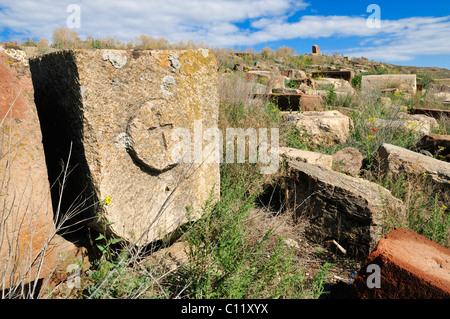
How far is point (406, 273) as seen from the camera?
176cm

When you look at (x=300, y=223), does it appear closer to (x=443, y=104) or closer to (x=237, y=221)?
(x=237, y=221)

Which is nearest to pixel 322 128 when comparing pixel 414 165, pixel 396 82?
pixel 414 165

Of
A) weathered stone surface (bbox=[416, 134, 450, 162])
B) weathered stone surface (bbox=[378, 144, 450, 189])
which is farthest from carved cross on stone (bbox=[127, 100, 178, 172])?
weathered stone surface (bbox=[416, 134, 450, 162])

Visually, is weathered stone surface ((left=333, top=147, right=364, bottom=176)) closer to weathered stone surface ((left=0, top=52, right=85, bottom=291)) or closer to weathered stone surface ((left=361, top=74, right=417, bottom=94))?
weathered stone surface ((left=0, top=52, right=85, bottom=291))

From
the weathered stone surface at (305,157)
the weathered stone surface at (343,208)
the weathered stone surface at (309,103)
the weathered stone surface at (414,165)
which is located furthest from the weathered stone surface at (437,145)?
the weathered stone surface at (343,208)

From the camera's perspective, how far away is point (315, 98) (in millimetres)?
6551

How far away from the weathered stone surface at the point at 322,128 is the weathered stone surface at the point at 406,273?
292 cm

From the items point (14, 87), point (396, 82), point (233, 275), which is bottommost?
point (233, 275)

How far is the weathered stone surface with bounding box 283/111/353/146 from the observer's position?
487 centimetres

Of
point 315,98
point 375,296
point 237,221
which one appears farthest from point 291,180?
point 315,98

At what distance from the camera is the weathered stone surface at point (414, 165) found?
11.0ft

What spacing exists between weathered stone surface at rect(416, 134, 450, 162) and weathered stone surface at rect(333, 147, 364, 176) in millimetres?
1183

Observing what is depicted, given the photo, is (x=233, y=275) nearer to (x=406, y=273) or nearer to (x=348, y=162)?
(x=406, y=273)

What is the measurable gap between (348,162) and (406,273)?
2.46 meters
